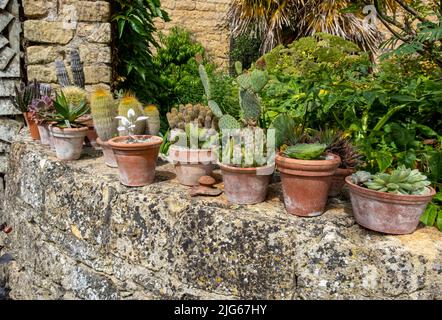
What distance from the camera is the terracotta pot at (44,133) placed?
2840mm

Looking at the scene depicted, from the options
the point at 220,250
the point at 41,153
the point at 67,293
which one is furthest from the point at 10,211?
the point at 220,250

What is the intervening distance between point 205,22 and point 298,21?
2.03 m

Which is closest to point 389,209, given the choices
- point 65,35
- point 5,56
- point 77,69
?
point 77,69

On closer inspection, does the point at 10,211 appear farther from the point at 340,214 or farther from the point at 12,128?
the point at 340,214

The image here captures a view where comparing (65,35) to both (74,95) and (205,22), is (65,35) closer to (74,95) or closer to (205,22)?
(74,95)

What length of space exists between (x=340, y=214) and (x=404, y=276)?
14.3 inches

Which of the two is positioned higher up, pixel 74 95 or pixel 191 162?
pixel 74 95

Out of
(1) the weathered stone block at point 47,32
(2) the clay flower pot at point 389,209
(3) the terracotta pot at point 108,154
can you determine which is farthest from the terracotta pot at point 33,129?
(2) the clay flower pot at point 389,209

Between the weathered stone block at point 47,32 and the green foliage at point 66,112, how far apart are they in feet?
2.94

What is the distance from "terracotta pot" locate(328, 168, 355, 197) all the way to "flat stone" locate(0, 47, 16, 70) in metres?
2.75

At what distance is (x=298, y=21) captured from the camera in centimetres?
747

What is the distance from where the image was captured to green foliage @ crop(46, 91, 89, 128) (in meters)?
2.54

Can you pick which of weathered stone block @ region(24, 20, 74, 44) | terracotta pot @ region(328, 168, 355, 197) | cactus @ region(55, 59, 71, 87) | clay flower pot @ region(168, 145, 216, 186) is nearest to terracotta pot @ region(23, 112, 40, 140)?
cactus @ region(55, 59, 71, 87)

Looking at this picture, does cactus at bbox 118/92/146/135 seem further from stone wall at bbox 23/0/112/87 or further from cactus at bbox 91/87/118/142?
stone wall at bbox 23/0/112/87
